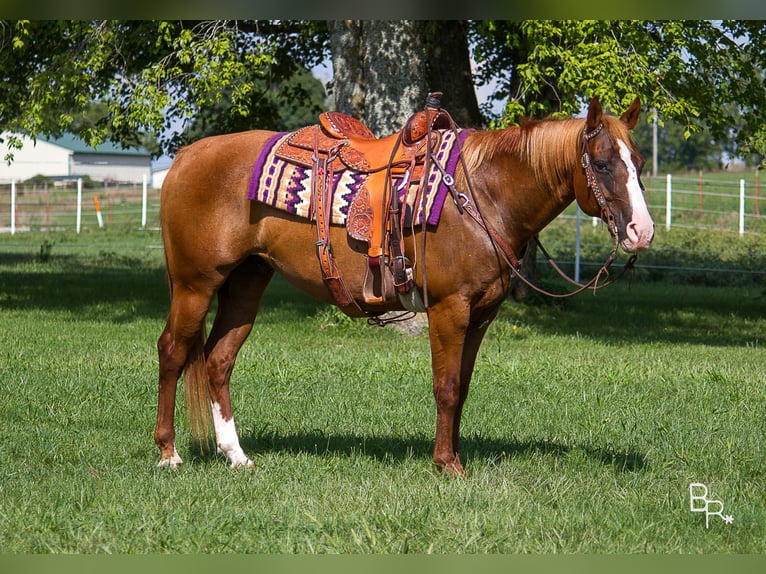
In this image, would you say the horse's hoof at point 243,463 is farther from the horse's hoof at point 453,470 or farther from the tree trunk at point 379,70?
the tree trunk at point 379,70

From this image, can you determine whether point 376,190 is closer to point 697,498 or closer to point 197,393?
point 197,393

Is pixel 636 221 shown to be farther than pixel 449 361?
No

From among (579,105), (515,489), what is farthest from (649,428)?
(579,105)

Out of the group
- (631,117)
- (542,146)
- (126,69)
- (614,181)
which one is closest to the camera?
(614,181)

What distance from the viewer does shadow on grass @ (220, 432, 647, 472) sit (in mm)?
6461

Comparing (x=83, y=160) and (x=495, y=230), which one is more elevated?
(x=83, y=160)

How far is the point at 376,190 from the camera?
599cm

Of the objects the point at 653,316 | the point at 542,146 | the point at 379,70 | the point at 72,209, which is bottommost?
the point at 653,316

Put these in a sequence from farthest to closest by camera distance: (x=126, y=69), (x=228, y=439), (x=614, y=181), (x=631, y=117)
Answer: (x=126, y=69), (x=228, y=439), (x=631, y=117), (x=614, y=181)

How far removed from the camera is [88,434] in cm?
697

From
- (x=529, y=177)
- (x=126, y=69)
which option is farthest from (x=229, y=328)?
(x=126, y=69)

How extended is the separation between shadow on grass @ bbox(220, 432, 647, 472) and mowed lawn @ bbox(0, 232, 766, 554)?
2 centimetres

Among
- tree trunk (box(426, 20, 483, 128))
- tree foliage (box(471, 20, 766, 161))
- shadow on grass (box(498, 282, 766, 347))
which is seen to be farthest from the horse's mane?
tree trunk (box(426, 20, 483, 128))

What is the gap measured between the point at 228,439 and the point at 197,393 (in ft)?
1.21
